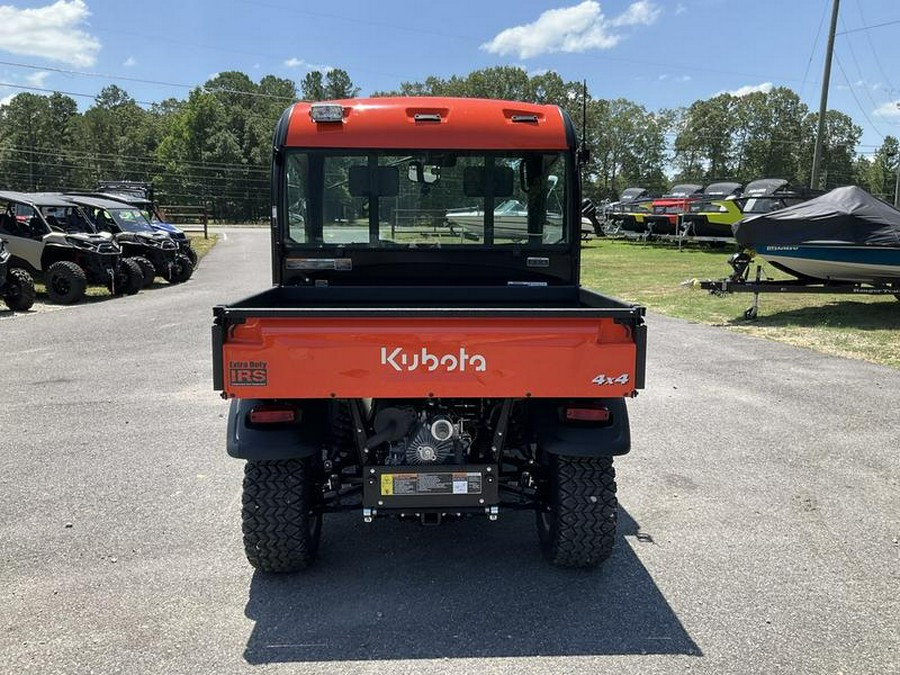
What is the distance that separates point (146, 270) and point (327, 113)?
45.2 feet

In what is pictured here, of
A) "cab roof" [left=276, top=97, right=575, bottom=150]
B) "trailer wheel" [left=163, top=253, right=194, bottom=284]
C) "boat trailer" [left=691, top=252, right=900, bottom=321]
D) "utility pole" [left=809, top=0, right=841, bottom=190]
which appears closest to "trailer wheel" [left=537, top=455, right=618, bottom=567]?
"cab roof" [left=276, top=97, right=575, bottom=150]

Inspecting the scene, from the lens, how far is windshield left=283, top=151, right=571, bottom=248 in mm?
4949

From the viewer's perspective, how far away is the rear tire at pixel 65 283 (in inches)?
558

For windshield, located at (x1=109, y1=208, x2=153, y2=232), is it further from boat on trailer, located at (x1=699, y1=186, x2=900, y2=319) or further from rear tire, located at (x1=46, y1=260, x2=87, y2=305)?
boat on trailer, located at (x1=699, y1=186, x2=900, y2=319)

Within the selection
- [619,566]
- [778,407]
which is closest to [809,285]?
[778,407]

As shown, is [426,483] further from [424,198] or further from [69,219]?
[69,219]

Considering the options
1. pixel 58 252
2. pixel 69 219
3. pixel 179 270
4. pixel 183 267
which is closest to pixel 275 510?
pixel 58 252

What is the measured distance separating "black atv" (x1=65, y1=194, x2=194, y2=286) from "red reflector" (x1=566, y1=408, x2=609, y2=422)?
15.7 m

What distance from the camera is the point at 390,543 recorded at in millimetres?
4012

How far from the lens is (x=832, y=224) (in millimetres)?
12000

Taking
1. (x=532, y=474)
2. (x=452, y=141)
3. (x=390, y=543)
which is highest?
(x=452, y=141)

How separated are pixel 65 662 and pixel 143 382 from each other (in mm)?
5280

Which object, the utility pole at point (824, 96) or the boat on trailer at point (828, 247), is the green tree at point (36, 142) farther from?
the boat on trailer at point (828, 247)

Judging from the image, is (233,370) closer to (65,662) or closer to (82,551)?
(65,662)
